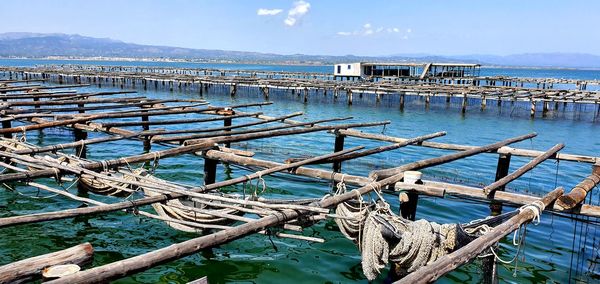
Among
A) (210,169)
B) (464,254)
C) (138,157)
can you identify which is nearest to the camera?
(464,254)

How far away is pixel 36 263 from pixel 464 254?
15.7ft

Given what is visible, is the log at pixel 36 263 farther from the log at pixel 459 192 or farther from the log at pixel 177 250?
the log at pixel 459 192

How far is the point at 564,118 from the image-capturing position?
38.8m

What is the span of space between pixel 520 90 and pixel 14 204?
41.9 meters

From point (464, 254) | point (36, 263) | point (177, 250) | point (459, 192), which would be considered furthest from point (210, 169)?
point (464, 254)

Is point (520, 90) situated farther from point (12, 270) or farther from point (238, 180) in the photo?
point (12, 270)

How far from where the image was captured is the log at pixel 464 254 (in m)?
5.14

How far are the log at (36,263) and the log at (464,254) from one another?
10.8ft

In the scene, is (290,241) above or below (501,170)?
below

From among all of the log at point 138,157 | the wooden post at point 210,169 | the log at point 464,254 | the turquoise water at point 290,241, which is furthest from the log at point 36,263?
the wooden post at point 210,169

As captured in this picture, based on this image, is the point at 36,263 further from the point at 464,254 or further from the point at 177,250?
the point at 464,254

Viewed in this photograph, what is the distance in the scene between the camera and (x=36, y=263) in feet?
15.1

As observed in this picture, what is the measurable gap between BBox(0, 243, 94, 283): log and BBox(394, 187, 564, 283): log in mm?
3305

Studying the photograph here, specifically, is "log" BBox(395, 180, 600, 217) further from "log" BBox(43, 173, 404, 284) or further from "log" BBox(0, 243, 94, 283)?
"log" BBox(0, 243, 94, 283)
